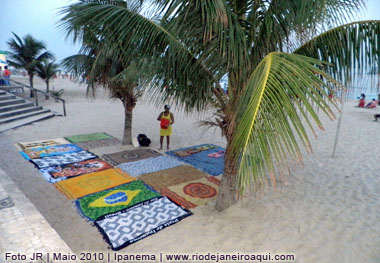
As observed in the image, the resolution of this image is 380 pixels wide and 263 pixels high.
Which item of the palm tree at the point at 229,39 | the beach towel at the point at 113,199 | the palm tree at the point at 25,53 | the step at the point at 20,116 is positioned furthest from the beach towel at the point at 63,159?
the palm tree at the point at 25,53

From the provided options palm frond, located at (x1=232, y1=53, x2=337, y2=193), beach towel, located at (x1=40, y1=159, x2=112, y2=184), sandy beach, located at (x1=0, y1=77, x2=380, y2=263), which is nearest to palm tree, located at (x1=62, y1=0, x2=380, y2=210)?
palm frond, located at (x1=232, y1=53, x2=337, y2=193)

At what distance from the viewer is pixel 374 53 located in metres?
2.57

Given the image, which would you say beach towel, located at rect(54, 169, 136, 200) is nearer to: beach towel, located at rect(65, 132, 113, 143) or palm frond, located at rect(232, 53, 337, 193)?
beach towel, located at rect(65, 132, 113, 143)

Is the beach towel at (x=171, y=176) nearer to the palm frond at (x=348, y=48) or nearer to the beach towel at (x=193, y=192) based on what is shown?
the beach towel at (x=193, y=192)

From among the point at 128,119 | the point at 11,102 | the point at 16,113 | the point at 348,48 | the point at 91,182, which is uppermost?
the point at 348,48

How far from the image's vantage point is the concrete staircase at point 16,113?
8.59 m

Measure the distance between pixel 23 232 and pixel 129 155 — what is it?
12.1 feet

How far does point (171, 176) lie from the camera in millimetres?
4887

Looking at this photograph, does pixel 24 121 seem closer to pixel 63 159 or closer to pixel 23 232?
pixel 63 159

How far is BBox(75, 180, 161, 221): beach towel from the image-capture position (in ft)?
11.6

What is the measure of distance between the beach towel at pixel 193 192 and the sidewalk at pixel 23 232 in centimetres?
199

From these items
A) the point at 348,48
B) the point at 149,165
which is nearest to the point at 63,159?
the point at 149,165

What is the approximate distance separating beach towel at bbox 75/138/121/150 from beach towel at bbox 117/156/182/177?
1812 millimetres

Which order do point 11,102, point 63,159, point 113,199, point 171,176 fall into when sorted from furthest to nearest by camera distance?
point 11,102
point 63,159
point 171,176
point 113,199
